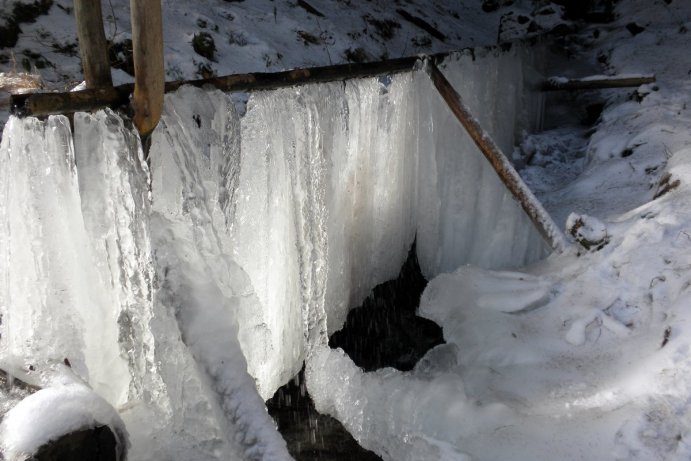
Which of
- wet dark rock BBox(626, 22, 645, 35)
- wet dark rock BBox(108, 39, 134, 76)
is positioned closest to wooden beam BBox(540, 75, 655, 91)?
wet dark rock BBox(626, 22, 645, 35)

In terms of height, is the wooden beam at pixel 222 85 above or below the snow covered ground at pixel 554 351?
above

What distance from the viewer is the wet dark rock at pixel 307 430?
12.2ft

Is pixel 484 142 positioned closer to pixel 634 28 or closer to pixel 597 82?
pixel 597 82

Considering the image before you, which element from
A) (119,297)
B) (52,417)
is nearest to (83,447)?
(52,417)

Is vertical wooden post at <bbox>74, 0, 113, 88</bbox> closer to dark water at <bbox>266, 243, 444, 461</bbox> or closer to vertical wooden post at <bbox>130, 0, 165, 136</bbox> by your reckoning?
vertical wooden post at <bbox>130, 0, 165, 136</bbox>

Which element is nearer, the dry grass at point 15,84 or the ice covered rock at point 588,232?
the dry grass at point 15,84

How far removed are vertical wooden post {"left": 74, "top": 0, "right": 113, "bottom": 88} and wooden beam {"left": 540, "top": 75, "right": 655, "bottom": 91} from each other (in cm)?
820

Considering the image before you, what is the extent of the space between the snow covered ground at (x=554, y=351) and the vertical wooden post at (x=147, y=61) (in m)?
0.46

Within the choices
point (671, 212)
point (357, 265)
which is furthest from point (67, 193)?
point (671, 212)

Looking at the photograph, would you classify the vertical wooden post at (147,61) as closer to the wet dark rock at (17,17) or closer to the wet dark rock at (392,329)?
the wet dark rock at (392,329)

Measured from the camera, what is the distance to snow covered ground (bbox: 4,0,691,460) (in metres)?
2.95

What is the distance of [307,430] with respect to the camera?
13.0 ft

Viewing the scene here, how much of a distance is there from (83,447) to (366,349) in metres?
3.10

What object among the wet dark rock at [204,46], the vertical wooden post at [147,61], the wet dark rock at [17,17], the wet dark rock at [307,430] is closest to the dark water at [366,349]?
the wet dark rock at [307,430]
